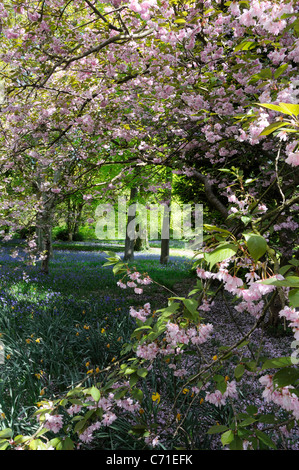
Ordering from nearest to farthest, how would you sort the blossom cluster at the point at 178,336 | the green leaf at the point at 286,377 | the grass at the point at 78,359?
the green leaf at the point at 286,377, the blossom cluster at the point at 178,336, the grass at the point at 78,359

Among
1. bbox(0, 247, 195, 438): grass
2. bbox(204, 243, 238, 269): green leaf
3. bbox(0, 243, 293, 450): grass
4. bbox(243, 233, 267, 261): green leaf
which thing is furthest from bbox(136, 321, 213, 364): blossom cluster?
bbox(0, 247, 195, 438): grass

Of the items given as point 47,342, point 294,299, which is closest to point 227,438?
point 294,299

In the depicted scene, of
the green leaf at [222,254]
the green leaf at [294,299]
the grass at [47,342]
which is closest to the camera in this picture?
the green leaf at [294,299]

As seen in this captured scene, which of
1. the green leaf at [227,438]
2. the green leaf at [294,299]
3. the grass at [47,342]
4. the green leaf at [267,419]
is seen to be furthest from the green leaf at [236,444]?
the grass at [47,342]

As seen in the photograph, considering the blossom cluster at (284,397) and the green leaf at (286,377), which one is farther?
the blossom cluster at (284,397)

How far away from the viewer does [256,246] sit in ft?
3.05

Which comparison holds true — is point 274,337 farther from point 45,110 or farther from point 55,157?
point 45,110

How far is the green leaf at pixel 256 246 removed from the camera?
919mm

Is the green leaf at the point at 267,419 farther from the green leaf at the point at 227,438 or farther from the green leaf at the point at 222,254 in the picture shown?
the green leaf at the point at 222,254

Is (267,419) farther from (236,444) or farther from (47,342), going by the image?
(47,342)

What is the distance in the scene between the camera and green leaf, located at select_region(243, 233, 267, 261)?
3.01ft

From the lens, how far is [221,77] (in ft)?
10.4
